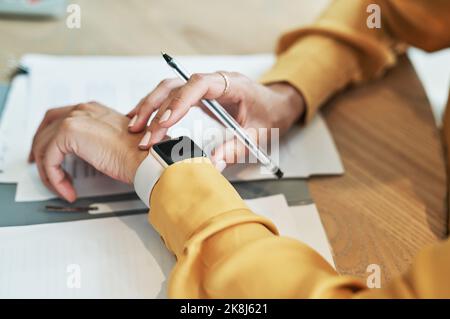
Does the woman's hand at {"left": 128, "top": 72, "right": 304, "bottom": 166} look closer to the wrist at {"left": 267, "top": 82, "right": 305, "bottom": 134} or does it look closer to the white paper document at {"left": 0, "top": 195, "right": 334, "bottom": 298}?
the wrist at {"left": 267, "top": 82, "right": 305, "bottom": 134}

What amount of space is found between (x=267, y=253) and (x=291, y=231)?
18cm

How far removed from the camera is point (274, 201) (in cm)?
82

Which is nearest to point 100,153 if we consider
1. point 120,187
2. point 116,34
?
point 120,187

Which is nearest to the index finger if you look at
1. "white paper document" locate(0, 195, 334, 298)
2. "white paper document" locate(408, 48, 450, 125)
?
"white paper document" locate(0, 195, 334, 298)

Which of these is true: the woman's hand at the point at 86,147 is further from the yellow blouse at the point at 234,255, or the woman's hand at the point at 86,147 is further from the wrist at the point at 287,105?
the wrist at the point at 287,105

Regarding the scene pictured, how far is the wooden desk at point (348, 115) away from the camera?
2.60 feet

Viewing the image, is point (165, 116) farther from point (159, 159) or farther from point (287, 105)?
point (287, 105)

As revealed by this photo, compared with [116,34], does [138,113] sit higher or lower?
lower

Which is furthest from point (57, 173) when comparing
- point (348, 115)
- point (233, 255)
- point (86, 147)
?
point (348, 115)

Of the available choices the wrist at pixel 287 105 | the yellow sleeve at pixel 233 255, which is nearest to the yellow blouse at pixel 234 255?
the yellow sleeve at pixel 233 255

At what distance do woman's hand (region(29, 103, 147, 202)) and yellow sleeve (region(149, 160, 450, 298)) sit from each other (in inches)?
4.0

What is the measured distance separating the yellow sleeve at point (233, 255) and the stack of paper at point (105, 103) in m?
0.12

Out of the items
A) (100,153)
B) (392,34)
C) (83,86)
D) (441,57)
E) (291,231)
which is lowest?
(291,231)
